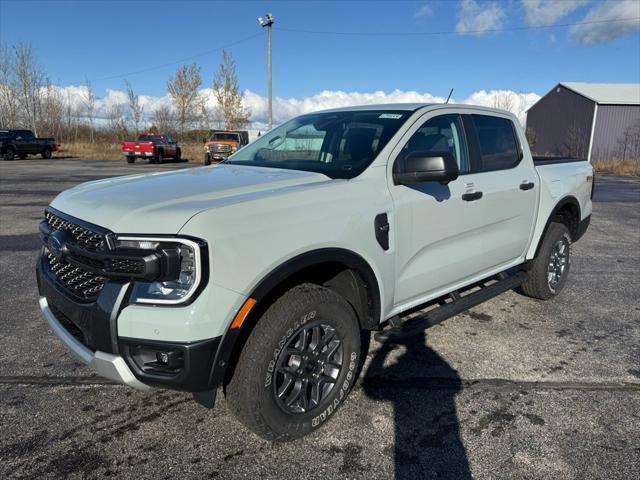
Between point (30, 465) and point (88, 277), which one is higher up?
point (88, 277)

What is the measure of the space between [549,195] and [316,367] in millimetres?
3127

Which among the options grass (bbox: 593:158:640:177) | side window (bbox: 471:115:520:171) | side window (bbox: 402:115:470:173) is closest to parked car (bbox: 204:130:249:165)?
grass (bbox: 593:158:640:177)

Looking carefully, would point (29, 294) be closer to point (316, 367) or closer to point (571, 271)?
point (316, 367)

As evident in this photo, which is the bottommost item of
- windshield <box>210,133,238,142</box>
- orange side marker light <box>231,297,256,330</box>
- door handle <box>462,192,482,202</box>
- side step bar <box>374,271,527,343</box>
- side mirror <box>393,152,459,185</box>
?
side step bar <box>374,271,527,343</box>

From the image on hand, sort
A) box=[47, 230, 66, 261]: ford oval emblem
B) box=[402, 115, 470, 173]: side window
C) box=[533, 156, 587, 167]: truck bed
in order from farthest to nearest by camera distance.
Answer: box=[533, 156, 587, 167]: truck bed < box=[402, 115, 470, 173]: side window < box=[47, 230, 66, 261]: ford oval emblem

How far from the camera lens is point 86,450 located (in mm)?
2570

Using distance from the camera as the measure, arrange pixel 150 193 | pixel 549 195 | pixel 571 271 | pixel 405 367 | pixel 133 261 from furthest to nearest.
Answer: pixel 571 271 → pixel 549 195 → pixel 405 367 → pixel 150 193 → pixel 133 261

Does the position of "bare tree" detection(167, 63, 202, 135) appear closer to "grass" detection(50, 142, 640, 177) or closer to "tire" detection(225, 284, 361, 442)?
"grass" detection(50, 142, 640, 177)

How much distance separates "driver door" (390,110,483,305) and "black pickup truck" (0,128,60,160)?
110ft

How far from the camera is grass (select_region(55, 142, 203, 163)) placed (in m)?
34.4

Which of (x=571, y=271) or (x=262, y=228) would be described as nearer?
(x=262, y=228)

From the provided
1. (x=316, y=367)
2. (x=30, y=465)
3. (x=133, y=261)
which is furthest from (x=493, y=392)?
(x=30, y=465)

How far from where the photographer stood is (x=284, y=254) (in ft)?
7.83

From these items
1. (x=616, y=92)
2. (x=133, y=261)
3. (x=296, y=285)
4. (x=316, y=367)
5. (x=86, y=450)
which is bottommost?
(x=86, y=450)
